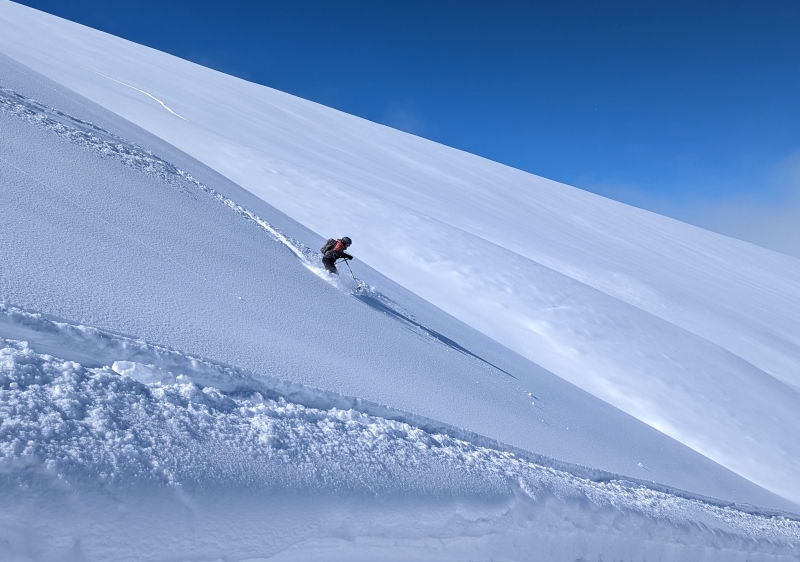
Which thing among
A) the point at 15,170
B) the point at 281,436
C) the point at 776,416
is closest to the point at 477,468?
the point at 281,436

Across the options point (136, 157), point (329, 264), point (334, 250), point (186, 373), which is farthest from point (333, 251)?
point (186, 373)

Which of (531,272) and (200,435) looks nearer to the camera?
(200,435)

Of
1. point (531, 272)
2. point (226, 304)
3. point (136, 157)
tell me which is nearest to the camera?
point (226, 304)

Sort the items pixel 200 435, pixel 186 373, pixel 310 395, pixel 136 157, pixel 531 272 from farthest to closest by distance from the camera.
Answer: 1. pixel 531 272
2. pixel 136 157
3. pixel 310 395
4. pixel 186 373
5. pixel 200 435

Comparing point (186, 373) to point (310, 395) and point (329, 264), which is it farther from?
point (329, 264)

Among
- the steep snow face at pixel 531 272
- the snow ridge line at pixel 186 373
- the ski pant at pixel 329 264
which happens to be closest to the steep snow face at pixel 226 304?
the snow ridge line at pixel 186 373

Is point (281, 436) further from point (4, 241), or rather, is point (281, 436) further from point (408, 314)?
point (408, 314)

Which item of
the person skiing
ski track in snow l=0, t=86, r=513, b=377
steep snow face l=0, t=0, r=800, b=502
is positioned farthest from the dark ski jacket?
steep snow face l=0, t=0, r=800, b=502

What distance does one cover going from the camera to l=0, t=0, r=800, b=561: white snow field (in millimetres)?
1663

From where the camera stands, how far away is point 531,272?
31.5 feet

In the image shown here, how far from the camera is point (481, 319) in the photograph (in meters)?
7.22

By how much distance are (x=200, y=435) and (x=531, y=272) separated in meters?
8.31

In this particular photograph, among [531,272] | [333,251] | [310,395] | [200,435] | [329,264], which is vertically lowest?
[200,435]

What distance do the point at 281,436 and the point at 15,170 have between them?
2690 mm
